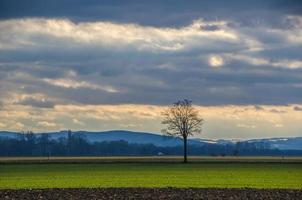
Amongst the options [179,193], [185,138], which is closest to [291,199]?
[179,193]

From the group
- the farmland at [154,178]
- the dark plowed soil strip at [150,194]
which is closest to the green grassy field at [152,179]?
the farmland at [154,178]

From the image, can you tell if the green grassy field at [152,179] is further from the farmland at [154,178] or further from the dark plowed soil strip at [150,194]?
the dark plowed soil strip at [150,194]

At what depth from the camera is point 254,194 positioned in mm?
41562

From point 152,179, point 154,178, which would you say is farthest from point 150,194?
point 154,178

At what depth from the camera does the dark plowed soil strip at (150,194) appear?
39.3 meters

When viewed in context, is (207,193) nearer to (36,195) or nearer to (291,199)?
(291,199)

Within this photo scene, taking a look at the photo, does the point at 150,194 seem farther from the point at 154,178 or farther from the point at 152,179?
the point at 154,178

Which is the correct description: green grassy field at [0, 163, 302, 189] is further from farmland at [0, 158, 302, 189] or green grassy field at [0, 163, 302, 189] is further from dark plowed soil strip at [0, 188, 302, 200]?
dark plowed soil strip at [0, 188, 302, 200]

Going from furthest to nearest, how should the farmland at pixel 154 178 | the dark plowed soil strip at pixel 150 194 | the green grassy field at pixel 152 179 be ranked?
the green grassy field at pixel 152 179 → the farmland at pixel 154 178 → the dark plowed soil strip at pixel 150 194

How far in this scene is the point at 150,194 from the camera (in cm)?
4097

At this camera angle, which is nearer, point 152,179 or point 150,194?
point 150,194

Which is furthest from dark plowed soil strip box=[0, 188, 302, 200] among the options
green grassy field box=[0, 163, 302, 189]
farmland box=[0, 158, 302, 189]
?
green grassy field box=[0, 163, 302, 189]

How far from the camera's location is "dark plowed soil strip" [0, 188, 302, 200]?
1548 inches

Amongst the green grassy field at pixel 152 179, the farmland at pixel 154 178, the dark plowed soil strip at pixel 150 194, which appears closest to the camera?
the dark plowed soil strip at pixel 150 194
